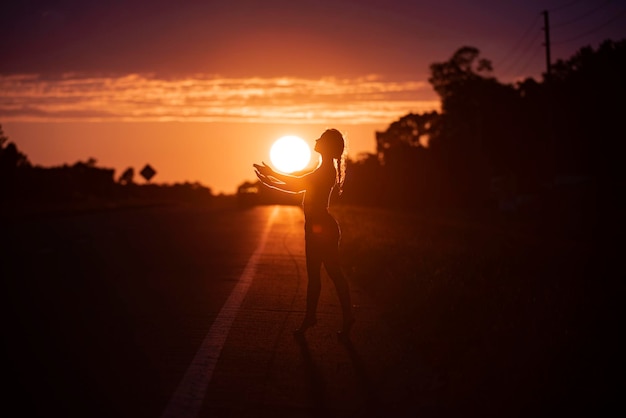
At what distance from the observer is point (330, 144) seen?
9992 mm

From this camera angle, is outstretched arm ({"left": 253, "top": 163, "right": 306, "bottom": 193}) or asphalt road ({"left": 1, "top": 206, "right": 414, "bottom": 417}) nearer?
asphalt road ({"left": 1, "top": 206, "right": 414, "bottom": 417})

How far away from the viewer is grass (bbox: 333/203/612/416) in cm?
714

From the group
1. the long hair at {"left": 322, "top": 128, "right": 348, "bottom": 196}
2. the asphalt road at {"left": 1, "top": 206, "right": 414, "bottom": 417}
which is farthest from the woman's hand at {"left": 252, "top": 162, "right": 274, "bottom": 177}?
the asphalt road at {"left": 1, "top": 206, "right": 414, "bottom": 417}

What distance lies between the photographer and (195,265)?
58.5 feet

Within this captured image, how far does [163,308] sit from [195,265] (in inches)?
253

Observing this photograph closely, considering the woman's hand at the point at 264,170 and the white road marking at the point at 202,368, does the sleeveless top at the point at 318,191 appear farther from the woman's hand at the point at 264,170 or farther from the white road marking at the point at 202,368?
the white road marking at the point at 202,368

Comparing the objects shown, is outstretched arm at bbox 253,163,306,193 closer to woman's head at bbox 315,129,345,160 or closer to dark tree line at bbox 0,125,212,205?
woman's head at bbox 315,129,345,160

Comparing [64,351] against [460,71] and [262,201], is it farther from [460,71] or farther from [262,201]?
[460,71]

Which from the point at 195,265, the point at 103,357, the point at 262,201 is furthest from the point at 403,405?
the point at 262,201

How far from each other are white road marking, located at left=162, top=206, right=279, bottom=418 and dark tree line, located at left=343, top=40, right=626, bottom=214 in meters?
51.7

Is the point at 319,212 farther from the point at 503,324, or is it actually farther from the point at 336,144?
the point at 503,324

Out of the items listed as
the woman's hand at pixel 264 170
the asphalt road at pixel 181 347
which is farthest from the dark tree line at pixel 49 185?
the woman's hand at pixel 264 170

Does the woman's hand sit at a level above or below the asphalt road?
above

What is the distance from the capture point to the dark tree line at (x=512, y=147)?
217 ft
